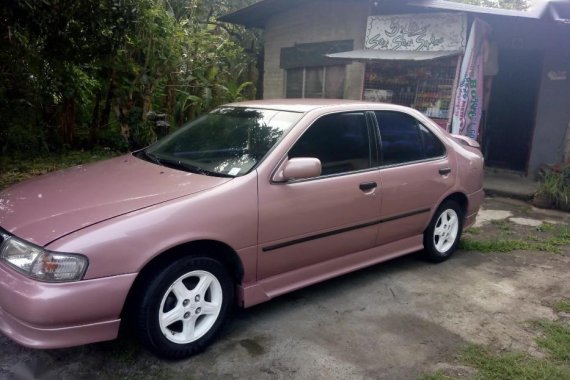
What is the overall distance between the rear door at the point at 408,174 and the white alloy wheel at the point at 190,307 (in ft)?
5.29

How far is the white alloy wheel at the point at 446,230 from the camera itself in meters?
4.64

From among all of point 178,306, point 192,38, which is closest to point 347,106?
point 178,306

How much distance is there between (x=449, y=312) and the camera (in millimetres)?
3654

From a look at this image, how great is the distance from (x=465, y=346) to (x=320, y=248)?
1171 mm

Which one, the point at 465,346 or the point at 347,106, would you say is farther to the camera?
the point at 347,106

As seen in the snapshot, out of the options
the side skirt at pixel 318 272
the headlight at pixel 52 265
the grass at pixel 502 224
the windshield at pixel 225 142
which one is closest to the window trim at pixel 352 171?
the windshield at pixel 225 142

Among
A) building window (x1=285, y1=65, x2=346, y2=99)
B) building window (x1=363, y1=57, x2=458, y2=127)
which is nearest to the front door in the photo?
building window (x1=363, y1=57, x2=458, y2=127)

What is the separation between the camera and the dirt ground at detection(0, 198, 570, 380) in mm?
2830

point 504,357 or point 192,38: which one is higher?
point 192,38

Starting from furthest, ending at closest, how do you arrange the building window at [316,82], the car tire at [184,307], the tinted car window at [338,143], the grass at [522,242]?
the building window at [316,82], the grass at [522,242], the tinted car window at [338,143], the car tire at [184,307]

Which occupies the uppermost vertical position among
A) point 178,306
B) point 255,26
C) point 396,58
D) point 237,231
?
point 255,26

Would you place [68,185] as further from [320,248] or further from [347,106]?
[347,106]

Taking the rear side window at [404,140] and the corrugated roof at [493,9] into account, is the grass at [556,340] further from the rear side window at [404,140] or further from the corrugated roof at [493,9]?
the corrugated roof at [493,9]

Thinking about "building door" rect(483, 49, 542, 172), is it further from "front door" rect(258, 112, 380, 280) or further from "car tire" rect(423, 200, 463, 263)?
"front door" rect(258, 112, 380, 280)
